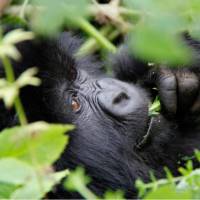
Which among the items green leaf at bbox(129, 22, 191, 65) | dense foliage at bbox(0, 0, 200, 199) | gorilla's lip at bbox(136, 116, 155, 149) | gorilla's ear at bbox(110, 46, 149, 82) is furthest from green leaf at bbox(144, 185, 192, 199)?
gorilla's ear at bbox(110, 46, 149, 82)

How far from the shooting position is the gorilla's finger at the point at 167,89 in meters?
2.04

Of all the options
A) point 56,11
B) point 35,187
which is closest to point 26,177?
point 35,187

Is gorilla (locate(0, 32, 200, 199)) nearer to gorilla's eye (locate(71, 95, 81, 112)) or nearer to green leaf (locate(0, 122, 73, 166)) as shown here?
gorilla's eye (locate(71, 95, 81, 112))

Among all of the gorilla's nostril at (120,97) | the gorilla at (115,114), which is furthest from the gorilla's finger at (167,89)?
the gorilla's nostril at (120,97)

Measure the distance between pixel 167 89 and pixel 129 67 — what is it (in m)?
0.26

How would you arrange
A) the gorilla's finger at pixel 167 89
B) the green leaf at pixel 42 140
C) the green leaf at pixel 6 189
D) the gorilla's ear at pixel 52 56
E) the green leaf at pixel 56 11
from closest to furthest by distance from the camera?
the green leaf at pixel 56 11 → the green leaf at pixel 42 140 → the green leaf at pixel 6 189 → the gorilla's ear at pixel 52 56 → the gorilla's finger at pixel 167 89

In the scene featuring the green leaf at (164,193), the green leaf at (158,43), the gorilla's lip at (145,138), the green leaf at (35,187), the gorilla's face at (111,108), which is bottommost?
the gorilla's lip at (145,138)

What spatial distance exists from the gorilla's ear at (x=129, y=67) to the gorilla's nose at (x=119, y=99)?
149 millimetres

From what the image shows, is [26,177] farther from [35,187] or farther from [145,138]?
[145,138]

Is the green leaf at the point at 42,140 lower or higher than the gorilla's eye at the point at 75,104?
higher

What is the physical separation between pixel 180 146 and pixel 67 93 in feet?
1.57

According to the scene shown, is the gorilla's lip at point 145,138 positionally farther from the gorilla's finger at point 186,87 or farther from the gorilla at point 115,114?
the gorilla's finger at point 186,87

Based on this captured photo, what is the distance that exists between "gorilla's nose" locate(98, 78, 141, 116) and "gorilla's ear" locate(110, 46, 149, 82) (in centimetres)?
15

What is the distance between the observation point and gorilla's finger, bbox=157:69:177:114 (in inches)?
80.3
